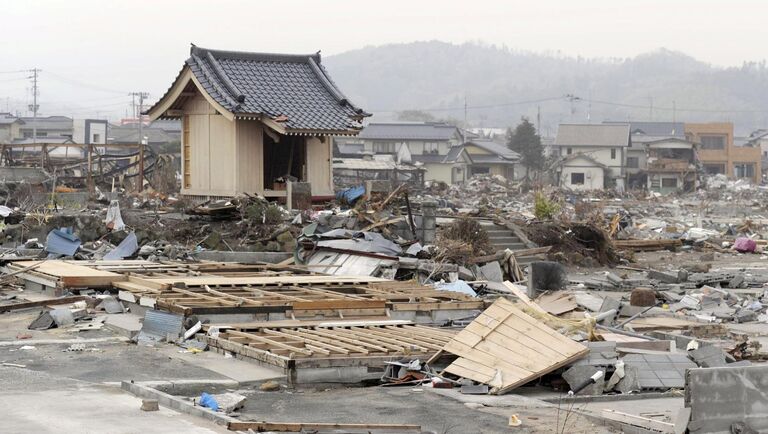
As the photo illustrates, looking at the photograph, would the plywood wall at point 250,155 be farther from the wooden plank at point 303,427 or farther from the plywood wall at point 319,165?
the wooden plank at point 303,427

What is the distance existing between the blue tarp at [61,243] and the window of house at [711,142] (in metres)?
71.5

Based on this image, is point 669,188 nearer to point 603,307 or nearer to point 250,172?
point 250,172

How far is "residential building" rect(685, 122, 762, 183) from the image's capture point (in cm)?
8519

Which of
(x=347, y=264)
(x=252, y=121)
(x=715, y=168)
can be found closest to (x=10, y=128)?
(x=715, y=168)

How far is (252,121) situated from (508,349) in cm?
1541

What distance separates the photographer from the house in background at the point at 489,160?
74.5 m

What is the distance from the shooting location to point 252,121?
25719 millimetres

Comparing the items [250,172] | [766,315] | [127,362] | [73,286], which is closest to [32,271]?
[73,286]

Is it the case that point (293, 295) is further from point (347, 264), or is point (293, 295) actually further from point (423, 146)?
point (423, 146)

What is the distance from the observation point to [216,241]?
22250 mm

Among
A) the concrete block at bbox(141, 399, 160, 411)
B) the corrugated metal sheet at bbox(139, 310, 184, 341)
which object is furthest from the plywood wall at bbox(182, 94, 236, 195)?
the concrete block at bbox(141, 399, 160, 411)

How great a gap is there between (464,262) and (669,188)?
52.7 metres

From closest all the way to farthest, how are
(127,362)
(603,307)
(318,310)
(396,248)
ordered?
1. (127,362)
2. (318,310)
3. (603,307)
4. (396,248)

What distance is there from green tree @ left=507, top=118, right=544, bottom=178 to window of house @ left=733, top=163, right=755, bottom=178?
17905mm
